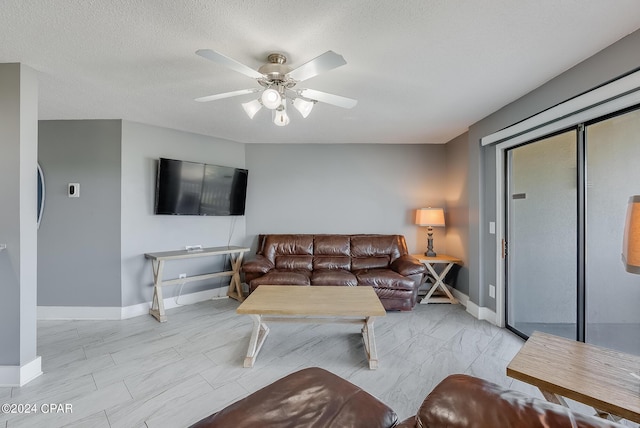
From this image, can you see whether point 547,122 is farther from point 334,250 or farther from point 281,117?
point 334,250

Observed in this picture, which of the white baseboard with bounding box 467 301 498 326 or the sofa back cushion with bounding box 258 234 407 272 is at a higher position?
the sofa back cushion with bounding box 258 234 407 272

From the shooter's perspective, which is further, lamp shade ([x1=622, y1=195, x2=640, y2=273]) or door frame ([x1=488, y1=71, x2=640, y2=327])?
door frame ([x1=488, y1=71, x2=640, y2=327])

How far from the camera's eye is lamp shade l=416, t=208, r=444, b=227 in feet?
12.6

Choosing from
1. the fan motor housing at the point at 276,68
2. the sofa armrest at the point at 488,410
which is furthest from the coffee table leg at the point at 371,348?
the fan motor housing at the point at 276,68

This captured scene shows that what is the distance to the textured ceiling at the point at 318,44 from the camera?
4.79ft

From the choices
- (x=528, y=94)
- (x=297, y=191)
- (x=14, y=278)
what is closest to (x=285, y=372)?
(x=14, y=278)

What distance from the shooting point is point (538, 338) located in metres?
1.42

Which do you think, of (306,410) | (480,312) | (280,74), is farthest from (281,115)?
→ (480,312)

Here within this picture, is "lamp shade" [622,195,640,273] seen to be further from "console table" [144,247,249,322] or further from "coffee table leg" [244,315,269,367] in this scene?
"console table" [144,247,249,322]

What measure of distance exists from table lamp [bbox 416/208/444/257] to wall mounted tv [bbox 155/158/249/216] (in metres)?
2.69

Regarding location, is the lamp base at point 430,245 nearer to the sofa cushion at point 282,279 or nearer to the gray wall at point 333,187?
the gray wall at point 333,187

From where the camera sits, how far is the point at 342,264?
3.86 meters

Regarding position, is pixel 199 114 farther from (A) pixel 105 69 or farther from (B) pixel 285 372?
(B) pixel 285 372

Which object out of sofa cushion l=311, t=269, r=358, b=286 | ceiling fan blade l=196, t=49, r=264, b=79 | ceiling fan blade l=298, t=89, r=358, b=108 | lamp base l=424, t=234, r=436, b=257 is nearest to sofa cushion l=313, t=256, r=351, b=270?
sofa cushion l=311, t=269, r=358, b=286
